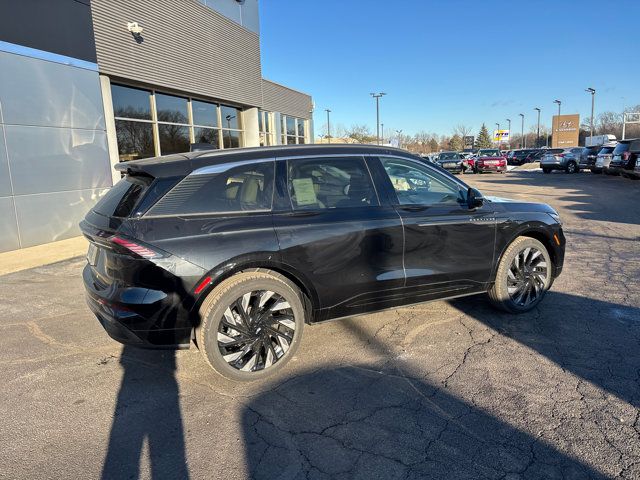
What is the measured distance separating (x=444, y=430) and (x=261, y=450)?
1148mm

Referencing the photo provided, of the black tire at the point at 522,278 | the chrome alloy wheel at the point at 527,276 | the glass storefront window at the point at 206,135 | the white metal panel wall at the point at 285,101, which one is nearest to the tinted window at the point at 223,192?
the black tire at the point at 522,278

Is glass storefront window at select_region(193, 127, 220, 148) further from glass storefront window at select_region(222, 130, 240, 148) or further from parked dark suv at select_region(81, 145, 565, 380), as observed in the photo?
parked dark suv at select_region(81, 145, 565, 380)

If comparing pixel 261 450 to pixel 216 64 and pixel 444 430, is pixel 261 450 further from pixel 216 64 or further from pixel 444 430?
pixel 216 64

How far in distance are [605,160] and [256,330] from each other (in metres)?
24.3

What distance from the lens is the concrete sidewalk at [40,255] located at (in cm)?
775

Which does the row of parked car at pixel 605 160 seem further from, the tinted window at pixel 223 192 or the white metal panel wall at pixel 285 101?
the tinted window at pixel 223 192

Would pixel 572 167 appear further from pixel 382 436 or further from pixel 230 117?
pixel 382 436

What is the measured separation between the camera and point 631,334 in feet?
13.5

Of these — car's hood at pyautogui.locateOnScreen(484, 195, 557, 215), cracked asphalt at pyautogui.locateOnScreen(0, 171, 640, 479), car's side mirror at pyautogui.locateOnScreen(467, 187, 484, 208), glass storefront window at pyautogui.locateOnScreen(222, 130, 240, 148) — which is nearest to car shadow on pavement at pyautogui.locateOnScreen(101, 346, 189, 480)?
cracked asphalt at pyautogui.locateOnScreen(0, 171, 640, 479)

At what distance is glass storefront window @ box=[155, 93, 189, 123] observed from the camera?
14.0 m

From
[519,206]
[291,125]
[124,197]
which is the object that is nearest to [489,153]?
[291,125]

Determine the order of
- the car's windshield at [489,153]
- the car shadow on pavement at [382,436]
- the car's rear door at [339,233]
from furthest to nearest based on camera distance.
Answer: the car's windshield at [489,153], the car's rear door at [339,233], the car shadow on pavement at [382,436]

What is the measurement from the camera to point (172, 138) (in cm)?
1456

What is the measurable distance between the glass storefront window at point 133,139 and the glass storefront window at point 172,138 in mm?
467
